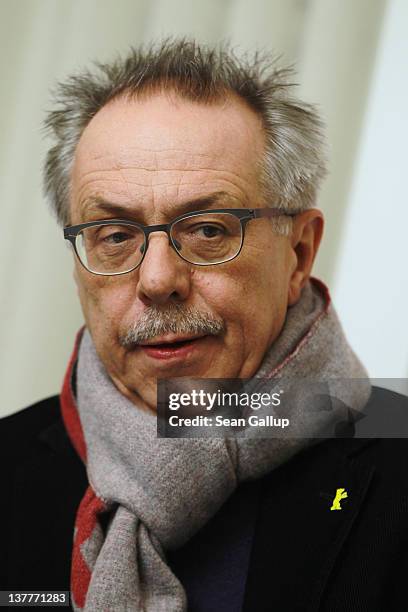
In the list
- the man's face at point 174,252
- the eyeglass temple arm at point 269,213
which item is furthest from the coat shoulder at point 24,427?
the eyeglass temple arm at point 269,213

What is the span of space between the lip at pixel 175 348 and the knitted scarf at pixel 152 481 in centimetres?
12

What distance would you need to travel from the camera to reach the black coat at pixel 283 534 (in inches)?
47.4

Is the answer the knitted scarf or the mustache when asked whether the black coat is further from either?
the mustache

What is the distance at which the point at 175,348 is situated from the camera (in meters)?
1.32

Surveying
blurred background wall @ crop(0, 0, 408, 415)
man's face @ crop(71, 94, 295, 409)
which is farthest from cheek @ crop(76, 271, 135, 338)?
blurred background wall @ crop(0, 0, 408, 415)

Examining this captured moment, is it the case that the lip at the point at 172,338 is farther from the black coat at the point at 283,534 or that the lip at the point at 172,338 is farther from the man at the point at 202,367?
the black coat at the point at 283,534

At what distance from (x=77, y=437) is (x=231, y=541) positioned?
405 mm

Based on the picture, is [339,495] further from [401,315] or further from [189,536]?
[401,315]

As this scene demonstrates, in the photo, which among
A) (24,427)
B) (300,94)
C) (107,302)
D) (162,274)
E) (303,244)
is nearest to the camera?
(162,274)

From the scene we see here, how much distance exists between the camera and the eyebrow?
51.3 inches

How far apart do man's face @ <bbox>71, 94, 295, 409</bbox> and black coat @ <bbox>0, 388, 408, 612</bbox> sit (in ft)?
0.79

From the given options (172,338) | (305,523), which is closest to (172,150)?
(172,338)

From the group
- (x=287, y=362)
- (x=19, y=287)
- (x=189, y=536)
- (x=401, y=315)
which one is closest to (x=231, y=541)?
(x=189, y=536)

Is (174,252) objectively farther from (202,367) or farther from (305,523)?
(305,523)
